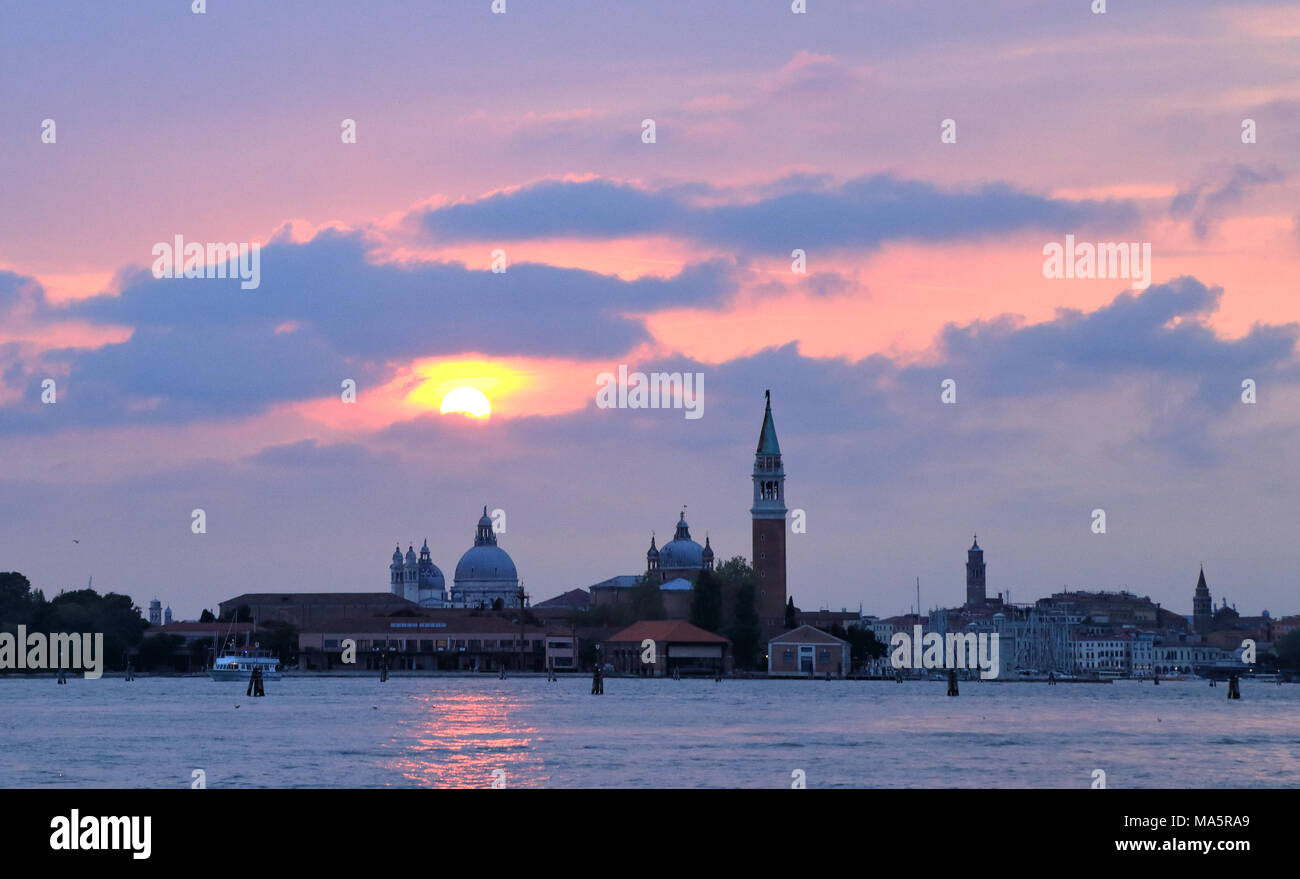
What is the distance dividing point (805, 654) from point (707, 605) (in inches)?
373

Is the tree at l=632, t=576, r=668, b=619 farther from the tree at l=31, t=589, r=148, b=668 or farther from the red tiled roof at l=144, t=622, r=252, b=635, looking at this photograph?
the tree at l=31, t=589, r=148, b=668

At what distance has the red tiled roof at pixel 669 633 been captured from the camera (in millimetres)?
145250

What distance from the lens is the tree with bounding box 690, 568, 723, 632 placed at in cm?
15325

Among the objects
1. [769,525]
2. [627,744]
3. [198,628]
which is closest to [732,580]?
[769,525]

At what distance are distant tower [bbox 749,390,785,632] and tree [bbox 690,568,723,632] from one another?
9.05 m

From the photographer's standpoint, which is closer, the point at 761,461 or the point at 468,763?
the point at 468,763

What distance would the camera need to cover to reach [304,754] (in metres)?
42.6

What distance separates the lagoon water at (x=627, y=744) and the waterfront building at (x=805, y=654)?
61.8m

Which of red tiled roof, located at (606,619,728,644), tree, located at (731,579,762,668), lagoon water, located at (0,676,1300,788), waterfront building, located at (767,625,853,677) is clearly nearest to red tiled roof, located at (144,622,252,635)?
red tiled roof, located at (606,619,728,644)

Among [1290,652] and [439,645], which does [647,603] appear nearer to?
[439,645]
